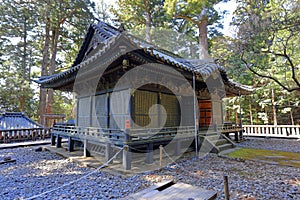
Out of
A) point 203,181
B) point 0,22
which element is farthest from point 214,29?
point 0,22

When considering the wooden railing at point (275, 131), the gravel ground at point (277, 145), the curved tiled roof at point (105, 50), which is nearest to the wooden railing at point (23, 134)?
the curved tiled roof at point (105, 50)

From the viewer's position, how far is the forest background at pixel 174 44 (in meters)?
9.97

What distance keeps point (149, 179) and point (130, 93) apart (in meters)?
2.86

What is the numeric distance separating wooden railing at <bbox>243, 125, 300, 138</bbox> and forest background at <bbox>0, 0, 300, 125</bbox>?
2639mm

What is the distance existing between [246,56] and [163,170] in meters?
9.35

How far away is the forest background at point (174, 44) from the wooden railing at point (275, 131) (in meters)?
2.64

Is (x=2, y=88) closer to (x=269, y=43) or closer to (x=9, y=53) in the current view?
(x=9, y=53)

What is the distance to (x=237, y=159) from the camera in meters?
5.84

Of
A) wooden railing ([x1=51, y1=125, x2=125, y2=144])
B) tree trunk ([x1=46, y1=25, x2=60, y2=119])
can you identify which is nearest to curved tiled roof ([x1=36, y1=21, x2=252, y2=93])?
wooden railing ([x1=51, y1=125, x2=125, y2=144])

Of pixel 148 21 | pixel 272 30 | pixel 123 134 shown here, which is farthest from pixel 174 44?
pixel 123 134

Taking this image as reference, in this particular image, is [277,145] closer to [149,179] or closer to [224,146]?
[224,146]

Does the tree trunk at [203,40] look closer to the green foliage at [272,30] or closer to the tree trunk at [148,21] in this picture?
the green foliage at [272,30]

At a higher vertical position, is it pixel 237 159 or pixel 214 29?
pixel 214 29

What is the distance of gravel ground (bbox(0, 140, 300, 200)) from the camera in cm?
344
